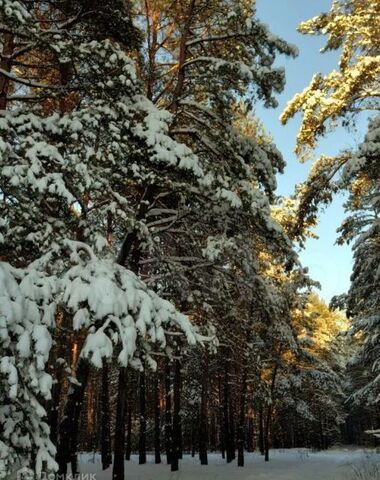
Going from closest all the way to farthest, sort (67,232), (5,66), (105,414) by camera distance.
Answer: (67,232) < (5,66) < (105,414)

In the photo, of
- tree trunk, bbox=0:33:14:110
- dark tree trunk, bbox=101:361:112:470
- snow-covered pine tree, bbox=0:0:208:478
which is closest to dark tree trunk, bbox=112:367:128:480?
snow-covered pine tree, bbox=0:0:208:478

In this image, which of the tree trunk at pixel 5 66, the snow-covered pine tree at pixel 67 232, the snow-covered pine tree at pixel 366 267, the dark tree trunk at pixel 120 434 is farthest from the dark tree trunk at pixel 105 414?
the tree trunk at pixel 5 66

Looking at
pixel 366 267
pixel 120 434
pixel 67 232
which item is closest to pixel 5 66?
pixel 67 232

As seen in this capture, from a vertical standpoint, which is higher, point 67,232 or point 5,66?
point 5,66

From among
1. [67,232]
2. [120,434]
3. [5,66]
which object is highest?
[5,66]

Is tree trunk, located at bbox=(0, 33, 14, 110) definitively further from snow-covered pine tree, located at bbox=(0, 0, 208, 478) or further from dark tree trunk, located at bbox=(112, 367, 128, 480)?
dark tree trunk, located at bbox=(112, 367, 128, 480)

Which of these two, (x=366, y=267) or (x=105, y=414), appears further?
(x=105, y=414)

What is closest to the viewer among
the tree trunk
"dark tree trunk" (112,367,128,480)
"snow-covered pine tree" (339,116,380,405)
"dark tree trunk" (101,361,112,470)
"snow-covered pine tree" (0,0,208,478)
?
"snow-covered pine tree" (0,0,208,478)

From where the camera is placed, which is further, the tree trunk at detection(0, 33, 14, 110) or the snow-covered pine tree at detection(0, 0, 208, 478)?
the tree trunk at detection(0, 33, 14, 110)

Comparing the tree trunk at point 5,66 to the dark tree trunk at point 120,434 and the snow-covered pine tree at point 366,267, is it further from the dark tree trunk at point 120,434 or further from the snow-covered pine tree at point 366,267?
the snow-covered pine tree at point 366,267

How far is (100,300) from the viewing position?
14.3ft

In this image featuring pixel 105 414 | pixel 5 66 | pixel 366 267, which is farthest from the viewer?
pixel 105 414

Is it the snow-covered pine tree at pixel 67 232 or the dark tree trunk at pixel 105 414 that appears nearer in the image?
the snow-covered pine tree at pixel 67 232

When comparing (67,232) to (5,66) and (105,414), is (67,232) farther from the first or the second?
(105,414)
